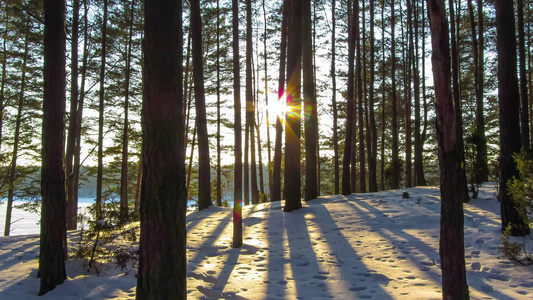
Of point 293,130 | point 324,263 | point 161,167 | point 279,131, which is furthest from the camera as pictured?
point 279,131

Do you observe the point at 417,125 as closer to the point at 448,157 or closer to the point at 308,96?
the point at 308,96

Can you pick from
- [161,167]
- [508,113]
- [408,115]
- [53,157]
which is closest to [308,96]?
[508,113]

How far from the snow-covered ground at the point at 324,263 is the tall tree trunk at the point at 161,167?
128cm

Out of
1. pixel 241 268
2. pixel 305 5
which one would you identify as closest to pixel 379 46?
pixel 305 5

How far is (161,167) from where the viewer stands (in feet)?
8.68

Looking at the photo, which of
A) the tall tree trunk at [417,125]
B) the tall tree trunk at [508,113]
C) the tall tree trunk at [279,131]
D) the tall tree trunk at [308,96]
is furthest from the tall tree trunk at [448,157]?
the tall tree trunk at [417,125]

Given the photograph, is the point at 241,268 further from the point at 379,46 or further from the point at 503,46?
the point at 379,46

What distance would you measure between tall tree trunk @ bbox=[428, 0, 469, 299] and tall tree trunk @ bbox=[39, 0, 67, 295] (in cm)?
436

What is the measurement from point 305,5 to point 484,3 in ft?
25.4

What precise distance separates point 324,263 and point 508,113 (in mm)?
3867

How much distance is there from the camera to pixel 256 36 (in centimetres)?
1875

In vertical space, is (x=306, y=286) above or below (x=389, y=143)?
below

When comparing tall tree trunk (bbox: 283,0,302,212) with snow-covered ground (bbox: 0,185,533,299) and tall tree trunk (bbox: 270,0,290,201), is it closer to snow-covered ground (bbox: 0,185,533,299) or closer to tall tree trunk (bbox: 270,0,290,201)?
snow-covered ground (bbox: 0,185,533,299)

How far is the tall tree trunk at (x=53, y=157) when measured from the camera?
13.4 ft
